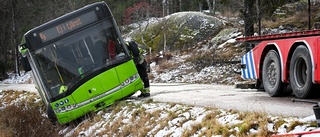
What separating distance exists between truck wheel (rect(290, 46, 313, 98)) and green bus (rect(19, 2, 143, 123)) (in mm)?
4368

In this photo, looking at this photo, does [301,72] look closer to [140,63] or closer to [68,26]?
[140,63]

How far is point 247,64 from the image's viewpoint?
10719mm

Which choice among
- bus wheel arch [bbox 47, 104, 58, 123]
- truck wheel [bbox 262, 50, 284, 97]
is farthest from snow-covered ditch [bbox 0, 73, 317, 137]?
truck wheel [bbox 262, 50, 284, 97]

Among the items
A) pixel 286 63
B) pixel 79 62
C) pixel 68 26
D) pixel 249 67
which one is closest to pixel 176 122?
pixel 286 63

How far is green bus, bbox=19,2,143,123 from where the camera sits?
35.3 ft

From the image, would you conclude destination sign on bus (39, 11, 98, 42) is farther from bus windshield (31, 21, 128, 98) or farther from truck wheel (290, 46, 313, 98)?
truck wheel (290, 46, 313, 98)

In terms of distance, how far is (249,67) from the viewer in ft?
34.9

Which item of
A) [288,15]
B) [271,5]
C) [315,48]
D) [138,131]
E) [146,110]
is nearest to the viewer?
[315,48]

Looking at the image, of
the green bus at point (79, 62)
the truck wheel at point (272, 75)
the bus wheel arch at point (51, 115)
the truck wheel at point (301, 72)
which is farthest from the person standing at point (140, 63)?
the truck wheel at point (301, 72)

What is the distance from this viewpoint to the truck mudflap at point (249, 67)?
10.4 metres

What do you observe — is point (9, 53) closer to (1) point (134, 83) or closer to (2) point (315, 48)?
(1) point (134, 83)

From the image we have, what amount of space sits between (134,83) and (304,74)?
4.60 metres

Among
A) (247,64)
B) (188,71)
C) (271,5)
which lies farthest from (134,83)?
(271,5)

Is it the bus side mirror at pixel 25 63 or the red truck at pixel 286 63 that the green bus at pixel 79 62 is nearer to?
the bus side mirror at pixel 25 63
